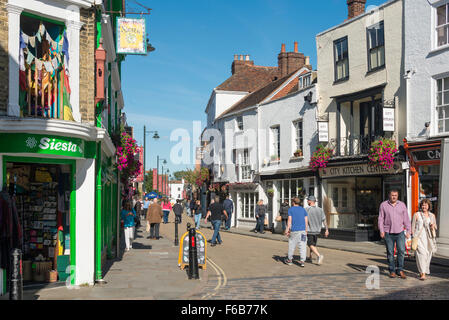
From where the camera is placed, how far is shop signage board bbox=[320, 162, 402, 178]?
62.2ft

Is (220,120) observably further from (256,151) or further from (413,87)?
(413,87)

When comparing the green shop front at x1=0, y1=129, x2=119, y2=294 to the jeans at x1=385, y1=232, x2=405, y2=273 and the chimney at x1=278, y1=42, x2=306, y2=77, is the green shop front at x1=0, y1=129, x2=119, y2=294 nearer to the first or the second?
the jeans at x1=385, y1=232, x2=405, y2=273

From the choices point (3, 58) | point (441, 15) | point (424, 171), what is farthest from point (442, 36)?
point (3, 58)

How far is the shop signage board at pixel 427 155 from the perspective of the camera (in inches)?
664

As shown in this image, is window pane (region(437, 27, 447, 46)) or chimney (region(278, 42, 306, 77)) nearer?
window pane (region(437, 27, 447, 46))

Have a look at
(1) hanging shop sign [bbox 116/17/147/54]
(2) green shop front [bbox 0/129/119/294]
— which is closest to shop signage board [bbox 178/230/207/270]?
(2) green shop front [bbox 0/129/119/294]

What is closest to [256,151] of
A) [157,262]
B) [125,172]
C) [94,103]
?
[125,172]

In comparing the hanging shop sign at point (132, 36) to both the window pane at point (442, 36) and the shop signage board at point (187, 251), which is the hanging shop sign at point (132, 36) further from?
the window pane at point (442, 36)

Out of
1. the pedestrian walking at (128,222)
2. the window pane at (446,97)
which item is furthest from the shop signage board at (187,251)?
the window pane at (446,97)

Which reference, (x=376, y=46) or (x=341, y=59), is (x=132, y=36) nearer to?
(x=376, y=46)

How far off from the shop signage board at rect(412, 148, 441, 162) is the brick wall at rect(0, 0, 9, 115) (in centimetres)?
1370

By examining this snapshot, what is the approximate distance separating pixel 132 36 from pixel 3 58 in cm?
490

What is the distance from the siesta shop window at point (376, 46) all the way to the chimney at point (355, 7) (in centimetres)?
318

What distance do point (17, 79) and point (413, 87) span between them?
14139 millimetres
